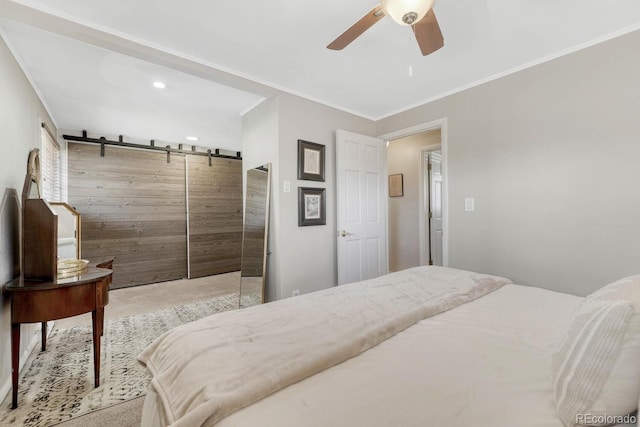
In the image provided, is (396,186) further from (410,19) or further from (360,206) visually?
(410,19)

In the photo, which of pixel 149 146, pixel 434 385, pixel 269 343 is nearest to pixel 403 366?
pixel 434 385

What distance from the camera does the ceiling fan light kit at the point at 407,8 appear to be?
4.23 feet

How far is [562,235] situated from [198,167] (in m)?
5.22

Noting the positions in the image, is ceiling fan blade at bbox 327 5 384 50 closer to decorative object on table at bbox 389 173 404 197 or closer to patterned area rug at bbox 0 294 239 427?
patterned area rug at bbox 0 294 239 427

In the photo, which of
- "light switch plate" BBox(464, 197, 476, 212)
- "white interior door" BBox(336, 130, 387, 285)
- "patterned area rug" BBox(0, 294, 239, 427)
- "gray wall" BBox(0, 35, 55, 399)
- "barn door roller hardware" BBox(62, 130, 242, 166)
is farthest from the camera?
"barn door roller hardware" BBox(62, 130, 242, 166)

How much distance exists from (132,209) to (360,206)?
3.71m

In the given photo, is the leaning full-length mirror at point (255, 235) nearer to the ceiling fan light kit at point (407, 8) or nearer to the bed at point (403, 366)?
the bed at point (403, 366)

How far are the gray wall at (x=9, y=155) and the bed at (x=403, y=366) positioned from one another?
56.1 inches

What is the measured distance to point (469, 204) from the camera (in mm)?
2863

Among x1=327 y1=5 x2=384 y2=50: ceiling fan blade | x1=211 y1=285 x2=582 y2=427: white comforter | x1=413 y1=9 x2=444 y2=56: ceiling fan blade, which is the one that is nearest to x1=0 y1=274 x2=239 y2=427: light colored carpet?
x1=211 y1=285 x2=582 y2=427: white comforter

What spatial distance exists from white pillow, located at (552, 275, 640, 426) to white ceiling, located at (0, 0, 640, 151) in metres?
1.86

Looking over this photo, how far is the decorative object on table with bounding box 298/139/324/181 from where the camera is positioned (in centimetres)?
303

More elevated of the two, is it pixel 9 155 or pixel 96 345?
pixel 9 155

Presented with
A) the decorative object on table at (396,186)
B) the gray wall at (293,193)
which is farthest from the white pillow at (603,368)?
the decorative object on table at (396,186)
